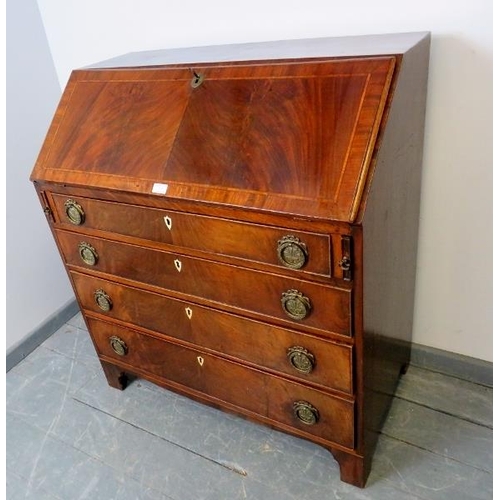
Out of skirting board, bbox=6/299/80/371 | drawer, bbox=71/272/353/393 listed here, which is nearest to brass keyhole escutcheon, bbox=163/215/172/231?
drawer, bbox=71/272/353/393

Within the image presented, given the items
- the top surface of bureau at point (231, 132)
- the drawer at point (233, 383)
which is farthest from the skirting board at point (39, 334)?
the top surface of bureau at point (231, 132)

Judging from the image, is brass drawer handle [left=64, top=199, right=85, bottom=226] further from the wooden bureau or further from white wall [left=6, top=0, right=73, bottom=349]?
white wall [left=6, top=0, right=73, bottom=349]

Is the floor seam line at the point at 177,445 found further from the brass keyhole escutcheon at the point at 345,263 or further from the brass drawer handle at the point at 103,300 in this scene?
the brass keyhole escutcheon at the point at 345,263

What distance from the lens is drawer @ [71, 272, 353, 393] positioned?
1.10m

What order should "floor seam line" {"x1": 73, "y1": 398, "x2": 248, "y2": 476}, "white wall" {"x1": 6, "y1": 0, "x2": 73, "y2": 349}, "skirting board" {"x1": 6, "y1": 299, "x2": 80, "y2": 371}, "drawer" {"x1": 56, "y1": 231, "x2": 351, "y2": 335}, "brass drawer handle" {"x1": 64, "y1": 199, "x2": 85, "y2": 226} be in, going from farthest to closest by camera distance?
A: "skirting board" {"x1": 6, "y1": 299, "x2": 80, "y2": 371} → "white wall" {"x1": 6, "y1": 0, "x2": 73, "y2": 349} → "floor seam line" {"x1": 73, "y1": 398, "x2": 248, "y2": 476} → "brass drawer handle" {"x1": 64, "y1": 199, "x2": 85, "y2": 226} → "drawer" {"x1": 56, "y1": 231, "x2": 351, "y2": 335}

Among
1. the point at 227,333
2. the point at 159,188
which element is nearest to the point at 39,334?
the point at 227,333

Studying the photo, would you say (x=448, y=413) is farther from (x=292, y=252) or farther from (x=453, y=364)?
(x=292, y=252)

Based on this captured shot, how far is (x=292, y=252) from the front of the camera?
966 mm

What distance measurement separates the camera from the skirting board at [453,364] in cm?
154

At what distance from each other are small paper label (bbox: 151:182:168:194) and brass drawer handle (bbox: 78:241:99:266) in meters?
0.36

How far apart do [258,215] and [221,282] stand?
25 centimetres

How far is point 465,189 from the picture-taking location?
132 cm

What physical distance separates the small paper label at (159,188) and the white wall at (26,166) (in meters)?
0.99

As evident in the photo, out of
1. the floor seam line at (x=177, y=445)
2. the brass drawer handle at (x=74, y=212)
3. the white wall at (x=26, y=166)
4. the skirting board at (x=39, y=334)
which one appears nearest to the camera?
the brass drawer handle at (x=74, y=212)
